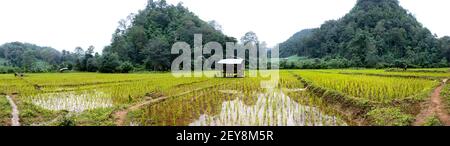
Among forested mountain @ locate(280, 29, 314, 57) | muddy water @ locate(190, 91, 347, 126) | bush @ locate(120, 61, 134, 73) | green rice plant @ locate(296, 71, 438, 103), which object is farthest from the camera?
forested mountain @ locate(280, 29, 314, 57)

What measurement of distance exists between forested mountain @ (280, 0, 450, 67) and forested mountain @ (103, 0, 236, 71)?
19185mm

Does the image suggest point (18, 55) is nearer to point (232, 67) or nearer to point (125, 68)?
point (125, 68)

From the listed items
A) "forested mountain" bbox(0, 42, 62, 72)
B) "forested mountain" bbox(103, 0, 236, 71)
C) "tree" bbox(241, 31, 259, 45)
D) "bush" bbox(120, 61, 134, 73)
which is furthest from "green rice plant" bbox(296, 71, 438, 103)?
"forested mountain" bbox(0, 42, 62, 72)

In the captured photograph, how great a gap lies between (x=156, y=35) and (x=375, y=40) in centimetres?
3695

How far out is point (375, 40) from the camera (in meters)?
52.2

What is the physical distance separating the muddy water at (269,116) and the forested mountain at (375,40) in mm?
31142

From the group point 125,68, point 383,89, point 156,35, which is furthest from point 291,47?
point 383,89

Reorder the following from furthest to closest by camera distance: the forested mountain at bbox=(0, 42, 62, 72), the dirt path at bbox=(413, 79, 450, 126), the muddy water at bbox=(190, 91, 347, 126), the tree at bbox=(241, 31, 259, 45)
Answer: the tree at bbox=(241, 31, 259, 45) < the forested mountain at bbox=(0, 42, 62, 72) < the muddy water at bbox=(190, 91, 347, 126) < the dirt path at bbox=(413, 79, 450, 126)

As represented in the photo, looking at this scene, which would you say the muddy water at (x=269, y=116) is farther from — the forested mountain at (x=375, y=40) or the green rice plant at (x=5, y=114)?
the forested mountain at (x=375, y=40)

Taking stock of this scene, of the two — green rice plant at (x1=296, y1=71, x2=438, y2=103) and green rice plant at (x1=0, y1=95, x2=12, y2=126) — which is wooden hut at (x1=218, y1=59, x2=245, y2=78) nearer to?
green rice plant at (x1=296, y1=71, x2=438, y2=103)

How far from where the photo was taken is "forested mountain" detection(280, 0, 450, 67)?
43719mm

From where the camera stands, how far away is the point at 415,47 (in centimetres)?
4862
